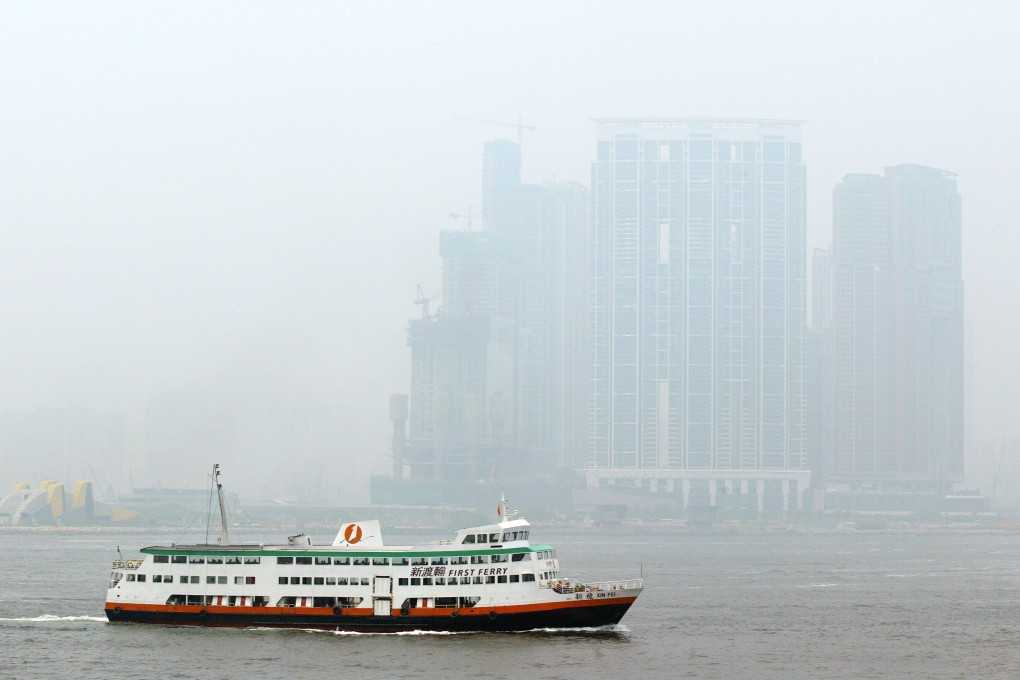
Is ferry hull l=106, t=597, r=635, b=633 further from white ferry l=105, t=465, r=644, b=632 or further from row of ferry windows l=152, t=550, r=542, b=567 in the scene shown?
row of ferry windows l=152, t=550, r=542, b=567

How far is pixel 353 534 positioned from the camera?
69.3 m

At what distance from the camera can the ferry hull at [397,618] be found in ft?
216

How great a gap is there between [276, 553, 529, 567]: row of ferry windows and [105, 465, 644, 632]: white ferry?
0.16 feet

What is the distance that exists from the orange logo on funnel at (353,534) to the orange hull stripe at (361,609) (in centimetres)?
373

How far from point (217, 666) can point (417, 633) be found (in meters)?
10.8

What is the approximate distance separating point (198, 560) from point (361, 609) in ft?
29.5

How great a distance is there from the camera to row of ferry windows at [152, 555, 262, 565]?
6838 cm

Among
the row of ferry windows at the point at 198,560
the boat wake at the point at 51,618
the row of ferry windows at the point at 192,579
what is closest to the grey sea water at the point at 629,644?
the boat wake at the point at 51,618

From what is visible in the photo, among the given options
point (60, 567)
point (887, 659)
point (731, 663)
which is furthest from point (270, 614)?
point (60, 567)

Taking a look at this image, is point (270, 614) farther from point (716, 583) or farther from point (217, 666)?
point (716, 583)

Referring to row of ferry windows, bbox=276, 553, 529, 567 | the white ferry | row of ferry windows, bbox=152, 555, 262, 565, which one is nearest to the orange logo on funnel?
the white ferry

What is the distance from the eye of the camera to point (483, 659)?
198ft

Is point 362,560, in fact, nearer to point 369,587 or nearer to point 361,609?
point 369,587

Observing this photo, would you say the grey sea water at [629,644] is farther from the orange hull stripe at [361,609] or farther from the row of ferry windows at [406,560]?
the row of ferry windows at [406,560]
